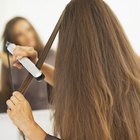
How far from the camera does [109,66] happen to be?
0.79 m

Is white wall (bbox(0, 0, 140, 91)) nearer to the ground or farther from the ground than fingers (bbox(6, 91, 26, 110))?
farther from the ground

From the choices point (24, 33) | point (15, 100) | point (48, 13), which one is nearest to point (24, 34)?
point (24, 33)

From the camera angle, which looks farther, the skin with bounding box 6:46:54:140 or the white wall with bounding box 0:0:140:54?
the white wall with bounding box 0:0:140:54

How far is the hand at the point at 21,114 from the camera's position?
2.58 ft

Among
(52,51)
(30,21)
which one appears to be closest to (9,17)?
(30,21)

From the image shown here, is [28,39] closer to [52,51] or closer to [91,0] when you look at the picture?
[52,51]

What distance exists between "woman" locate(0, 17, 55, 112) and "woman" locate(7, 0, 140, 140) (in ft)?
1.17

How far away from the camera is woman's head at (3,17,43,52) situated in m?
1.15

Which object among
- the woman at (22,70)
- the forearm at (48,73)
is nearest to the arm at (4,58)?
the woman at (22,70)

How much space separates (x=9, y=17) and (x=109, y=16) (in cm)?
45

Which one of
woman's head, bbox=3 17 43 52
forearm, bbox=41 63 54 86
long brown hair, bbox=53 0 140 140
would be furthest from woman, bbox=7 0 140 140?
woman's head, bbox=3 17 43 52

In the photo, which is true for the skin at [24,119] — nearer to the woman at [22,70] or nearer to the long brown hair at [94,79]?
the long brown hair at [94,79]

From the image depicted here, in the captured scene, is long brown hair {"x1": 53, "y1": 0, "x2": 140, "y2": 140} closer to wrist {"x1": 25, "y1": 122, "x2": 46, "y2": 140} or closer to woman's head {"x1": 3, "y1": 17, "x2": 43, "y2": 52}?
wrist {"x1": 25, "y1": 122, "x2": 46, "y2": 140}

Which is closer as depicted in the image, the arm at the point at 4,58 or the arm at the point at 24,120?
the arm at the point at 24,120
